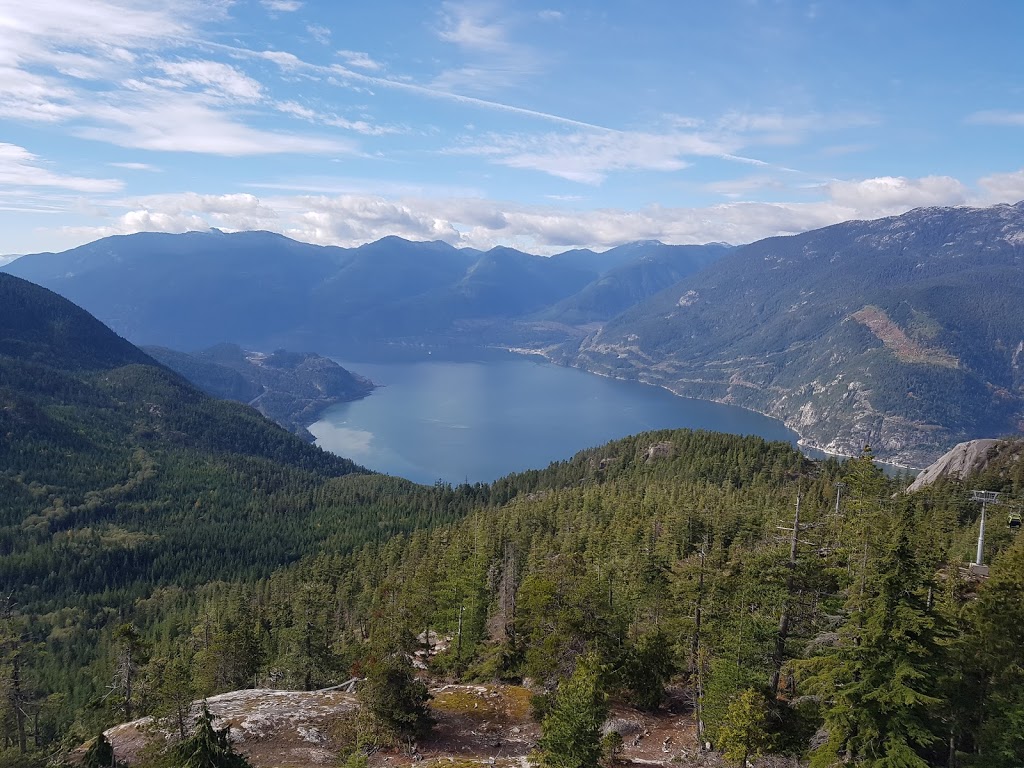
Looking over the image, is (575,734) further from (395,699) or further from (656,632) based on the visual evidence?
(656,632)

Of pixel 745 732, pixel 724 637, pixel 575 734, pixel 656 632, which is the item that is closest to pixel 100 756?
pixel 575 734

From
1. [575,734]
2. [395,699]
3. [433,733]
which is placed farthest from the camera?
[433,733]

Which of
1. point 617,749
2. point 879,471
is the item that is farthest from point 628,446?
point 617,749

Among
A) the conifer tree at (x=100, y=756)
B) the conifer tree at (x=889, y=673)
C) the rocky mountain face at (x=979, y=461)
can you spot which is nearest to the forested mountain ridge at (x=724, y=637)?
the conifer tree at (x=889, y=673)

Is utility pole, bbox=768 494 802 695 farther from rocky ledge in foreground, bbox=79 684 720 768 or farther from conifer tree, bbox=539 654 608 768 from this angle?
conifer tree, bbox=539 654 608 768

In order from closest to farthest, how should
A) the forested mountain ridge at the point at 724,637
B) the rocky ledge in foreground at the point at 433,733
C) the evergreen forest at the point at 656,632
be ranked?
the forested mountain ridge at the point at 724,637
the evergreen forest at the point at 656,632
the rocky ledge in foreground at the point at 433,733

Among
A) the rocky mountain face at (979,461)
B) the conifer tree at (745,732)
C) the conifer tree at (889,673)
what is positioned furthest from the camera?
the rocky mountain face at (979,461)

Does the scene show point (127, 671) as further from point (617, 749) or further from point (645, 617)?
point (645, 617)

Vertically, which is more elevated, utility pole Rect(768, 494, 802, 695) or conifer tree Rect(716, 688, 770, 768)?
utility pole Rect(768, 494, 802, 695)

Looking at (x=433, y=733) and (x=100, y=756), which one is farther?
(x=433, y=733)

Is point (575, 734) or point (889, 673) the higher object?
point (889, 673)

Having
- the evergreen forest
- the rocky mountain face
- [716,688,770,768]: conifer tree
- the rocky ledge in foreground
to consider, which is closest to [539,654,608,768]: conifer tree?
the evergreen forest

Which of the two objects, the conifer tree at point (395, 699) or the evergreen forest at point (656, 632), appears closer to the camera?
the evergreen forest at point (656, 632)

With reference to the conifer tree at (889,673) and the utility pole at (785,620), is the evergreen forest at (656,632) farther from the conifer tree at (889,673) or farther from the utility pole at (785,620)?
the utility pole at (785,620)
